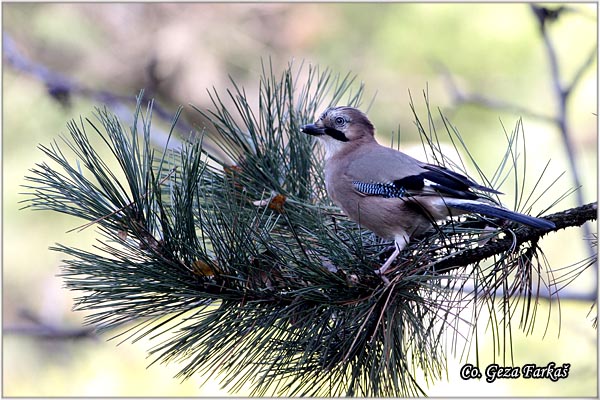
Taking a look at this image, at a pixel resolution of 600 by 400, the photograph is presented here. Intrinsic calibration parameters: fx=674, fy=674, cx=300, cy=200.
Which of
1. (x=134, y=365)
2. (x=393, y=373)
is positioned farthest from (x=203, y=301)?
(x=134, y=365)

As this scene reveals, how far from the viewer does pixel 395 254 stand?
1.87 m

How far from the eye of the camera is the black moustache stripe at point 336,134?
2578mm

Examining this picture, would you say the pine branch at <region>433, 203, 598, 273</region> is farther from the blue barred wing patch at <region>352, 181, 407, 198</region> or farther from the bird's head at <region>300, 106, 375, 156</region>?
the bird's head at <region>300, 106, 375, 156</region>

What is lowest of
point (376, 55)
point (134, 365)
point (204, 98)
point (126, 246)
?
point (134, 365)

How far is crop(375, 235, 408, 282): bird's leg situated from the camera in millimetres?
1715

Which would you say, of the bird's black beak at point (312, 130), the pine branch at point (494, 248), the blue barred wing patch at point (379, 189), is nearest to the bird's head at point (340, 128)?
the bird's black beak at point (312, 130)

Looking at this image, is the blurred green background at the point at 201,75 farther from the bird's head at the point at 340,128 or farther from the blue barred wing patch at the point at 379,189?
the blue barred wing patch at the point at 379,189

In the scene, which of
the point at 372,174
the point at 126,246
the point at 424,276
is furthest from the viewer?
the point at 372,174

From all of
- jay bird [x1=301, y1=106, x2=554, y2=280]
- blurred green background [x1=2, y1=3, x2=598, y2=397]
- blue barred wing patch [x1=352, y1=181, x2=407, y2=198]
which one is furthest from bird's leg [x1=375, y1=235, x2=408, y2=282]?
blurred green background [x1=2, y1=3, x2=598, y2=397]

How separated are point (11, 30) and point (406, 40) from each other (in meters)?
3.87

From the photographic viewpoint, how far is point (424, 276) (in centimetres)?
160

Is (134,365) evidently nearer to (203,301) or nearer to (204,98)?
(204,98)

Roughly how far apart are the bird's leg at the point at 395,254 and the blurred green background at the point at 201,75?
133 inches

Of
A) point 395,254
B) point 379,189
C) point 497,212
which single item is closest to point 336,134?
point 379,189
